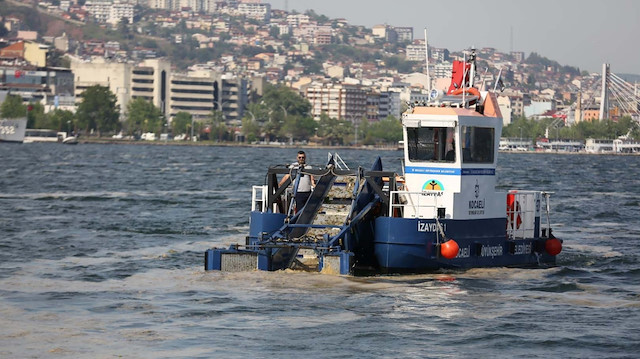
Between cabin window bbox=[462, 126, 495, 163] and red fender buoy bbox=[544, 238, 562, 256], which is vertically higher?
cabin window bbox=[462, 126, 495, 163]

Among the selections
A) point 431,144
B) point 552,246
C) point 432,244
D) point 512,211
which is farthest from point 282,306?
point 552,246

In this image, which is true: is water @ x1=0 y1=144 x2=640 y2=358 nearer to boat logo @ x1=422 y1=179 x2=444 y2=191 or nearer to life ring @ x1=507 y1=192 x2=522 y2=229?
life ring @ x1=507 y1=192 x2=522 y2=229

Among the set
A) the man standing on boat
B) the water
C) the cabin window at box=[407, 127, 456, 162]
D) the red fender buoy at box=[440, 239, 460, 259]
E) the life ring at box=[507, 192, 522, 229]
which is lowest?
the water

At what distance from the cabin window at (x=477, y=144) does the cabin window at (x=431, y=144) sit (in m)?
0.34

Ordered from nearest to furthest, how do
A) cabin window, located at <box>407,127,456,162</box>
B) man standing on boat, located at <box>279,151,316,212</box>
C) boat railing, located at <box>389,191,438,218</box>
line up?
1. boat railing, located at <box>389,191,438,218</box>
2. cabin window, located at <box>407,127,456,162</box>
3. man standing on boat, located at <box>279,151,316,212</box>

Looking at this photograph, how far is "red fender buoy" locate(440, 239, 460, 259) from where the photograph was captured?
28500mm

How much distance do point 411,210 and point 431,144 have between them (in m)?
1.61

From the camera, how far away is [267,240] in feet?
93.7

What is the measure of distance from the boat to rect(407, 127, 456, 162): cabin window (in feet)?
0.08

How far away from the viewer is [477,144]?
1187 inches

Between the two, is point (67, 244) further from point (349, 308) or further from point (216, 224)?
point (349, 308)

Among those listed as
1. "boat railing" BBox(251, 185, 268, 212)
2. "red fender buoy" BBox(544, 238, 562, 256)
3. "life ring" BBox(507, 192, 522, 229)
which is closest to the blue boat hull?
"life ring" BBox(507, 192, 522, 229)

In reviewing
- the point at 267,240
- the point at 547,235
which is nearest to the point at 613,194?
the point at 547,235

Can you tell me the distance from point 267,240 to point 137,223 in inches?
742
